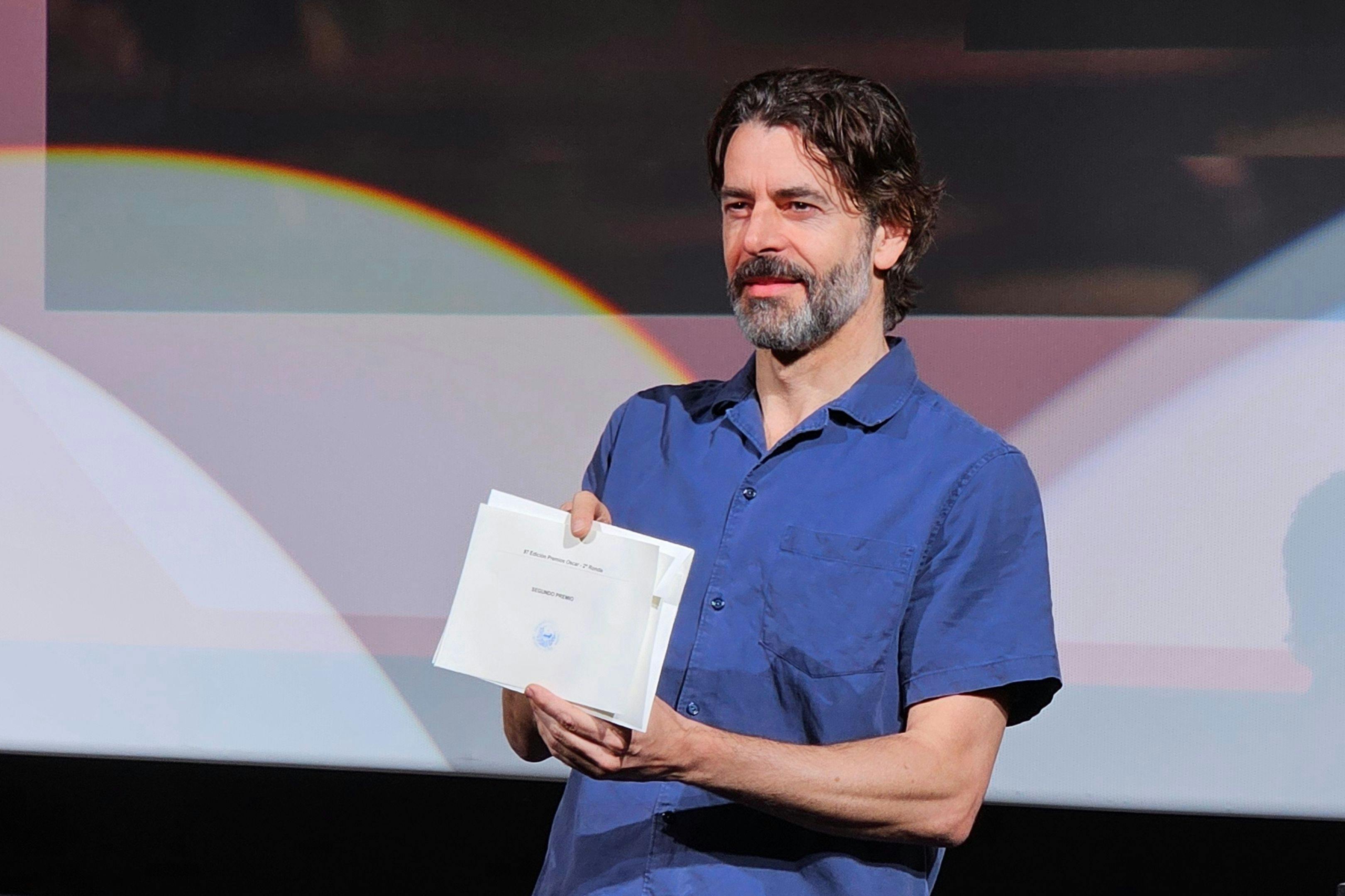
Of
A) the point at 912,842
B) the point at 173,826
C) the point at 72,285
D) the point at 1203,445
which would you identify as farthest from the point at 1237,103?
the point at 173,826

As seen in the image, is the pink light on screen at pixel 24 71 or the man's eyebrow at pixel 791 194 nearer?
the man's eyebrow at pixel 791 194

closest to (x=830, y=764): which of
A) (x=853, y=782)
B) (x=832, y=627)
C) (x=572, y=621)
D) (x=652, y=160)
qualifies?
(x=853, y=782)

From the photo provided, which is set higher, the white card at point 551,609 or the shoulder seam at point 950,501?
the shoulder seam at point 950,501

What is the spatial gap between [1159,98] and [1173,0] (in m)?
0.18

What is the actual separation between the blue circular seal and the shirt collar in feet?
1.31

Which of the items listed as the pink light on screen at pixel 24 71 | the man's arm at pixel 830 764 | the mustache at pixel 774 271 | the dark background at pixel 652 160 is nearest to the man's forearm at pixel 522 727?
the man's arm at pixel 830 764

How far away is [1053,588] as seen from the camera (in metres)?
2.25

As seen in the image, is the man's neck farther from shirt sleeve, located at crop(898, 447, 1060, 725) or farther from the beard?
shirt sleeve, located at crop(898, 447, 1060, 725)

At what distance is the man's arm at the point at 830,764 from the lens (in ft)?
3.40

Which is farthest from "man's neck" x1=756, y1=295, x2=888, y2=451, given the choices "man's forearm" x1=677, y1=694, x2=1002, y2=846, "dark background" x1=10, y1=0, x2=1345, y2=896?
"dark background" x1=10, y1=0, x2=1345, y2=896

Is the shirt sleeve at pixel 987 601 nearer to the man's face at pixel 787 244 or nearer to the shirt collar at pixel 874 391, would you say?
the shirt collar at pixel 874 391

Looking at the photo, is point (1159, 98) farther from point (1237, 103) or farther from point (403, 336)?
point (403, 336)

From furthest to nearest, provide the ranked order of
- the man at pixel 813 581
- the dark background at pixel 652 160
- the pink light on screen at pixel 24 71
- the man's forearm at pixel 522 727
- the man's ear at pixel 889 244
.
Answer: the pink light on screen at pixel 24 71 < the dark background at pixel 652 160 < the man's ear at pixel 889 244 < the man's forearm at pixel 522 727 < the man at pixel 813 581

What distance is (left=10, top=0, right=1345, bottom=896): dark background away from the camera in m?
2.28
